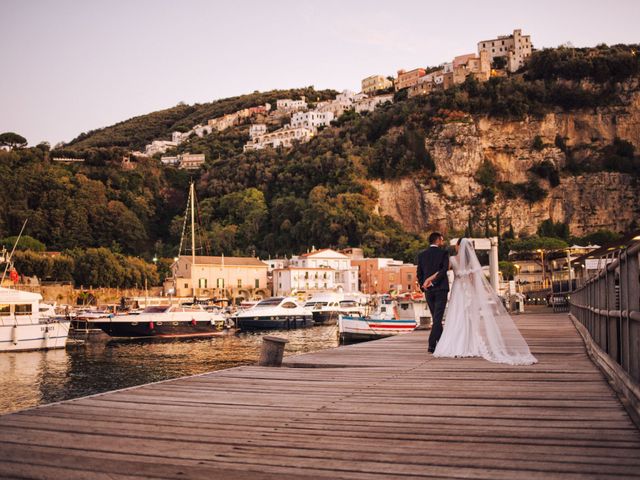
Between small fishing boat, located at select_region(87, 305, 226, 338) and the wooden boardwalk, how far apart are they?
36051mm

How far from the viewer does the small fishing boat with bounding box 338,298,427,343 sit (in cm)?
3203

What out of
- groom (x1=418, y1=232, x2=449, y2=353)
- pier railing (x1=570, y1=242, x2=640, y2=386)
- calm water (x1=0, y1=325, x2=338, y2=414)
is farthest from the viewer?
calm water (x1=0, y1=325, x2=338, y2=414)

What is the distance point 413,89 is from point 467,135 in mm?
45368

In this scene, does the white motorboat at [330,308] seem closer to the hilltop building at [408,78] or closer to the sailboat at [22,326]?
the sailboat at [22,326]

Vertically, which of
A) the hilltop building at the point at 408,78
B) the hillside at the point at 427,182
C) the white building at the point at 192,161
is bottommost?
the hillside at the point at 427,182

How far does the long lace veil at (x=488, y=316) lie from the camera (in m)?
9.56

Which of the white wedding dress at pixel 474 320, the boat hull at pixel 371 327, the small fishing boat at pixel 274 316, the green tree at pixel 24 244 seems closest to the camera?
the white wedding dress at pixel 474 320

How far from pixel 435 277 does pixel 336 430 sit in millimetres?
6365

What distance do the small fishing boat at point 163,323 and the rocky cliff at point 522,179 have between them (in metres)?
75.2

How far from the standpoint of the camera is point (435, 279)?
10.9 m

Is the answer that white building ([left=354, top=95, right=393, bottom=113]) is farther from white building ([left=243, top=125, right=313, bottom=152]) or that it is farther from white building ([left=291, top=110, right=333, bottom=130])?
white building ([left=243, top=125, right=313, bottom=152])

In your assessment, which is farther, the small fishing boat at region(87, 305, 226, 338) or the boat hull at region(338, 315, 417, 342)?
the small fishing boat at region(87, 305, 226, 338)

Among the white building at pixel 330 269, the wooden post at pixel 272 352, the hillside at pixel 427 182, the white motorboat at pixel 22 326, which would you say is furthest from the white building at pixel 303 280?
the wooden post at pixel 272 352

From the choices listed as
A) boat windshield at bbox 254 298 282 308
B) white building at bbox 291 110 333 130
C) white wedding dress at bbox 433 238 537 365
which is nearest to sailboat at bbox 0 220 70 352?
boat windshield at bbox 254 298 282 308
